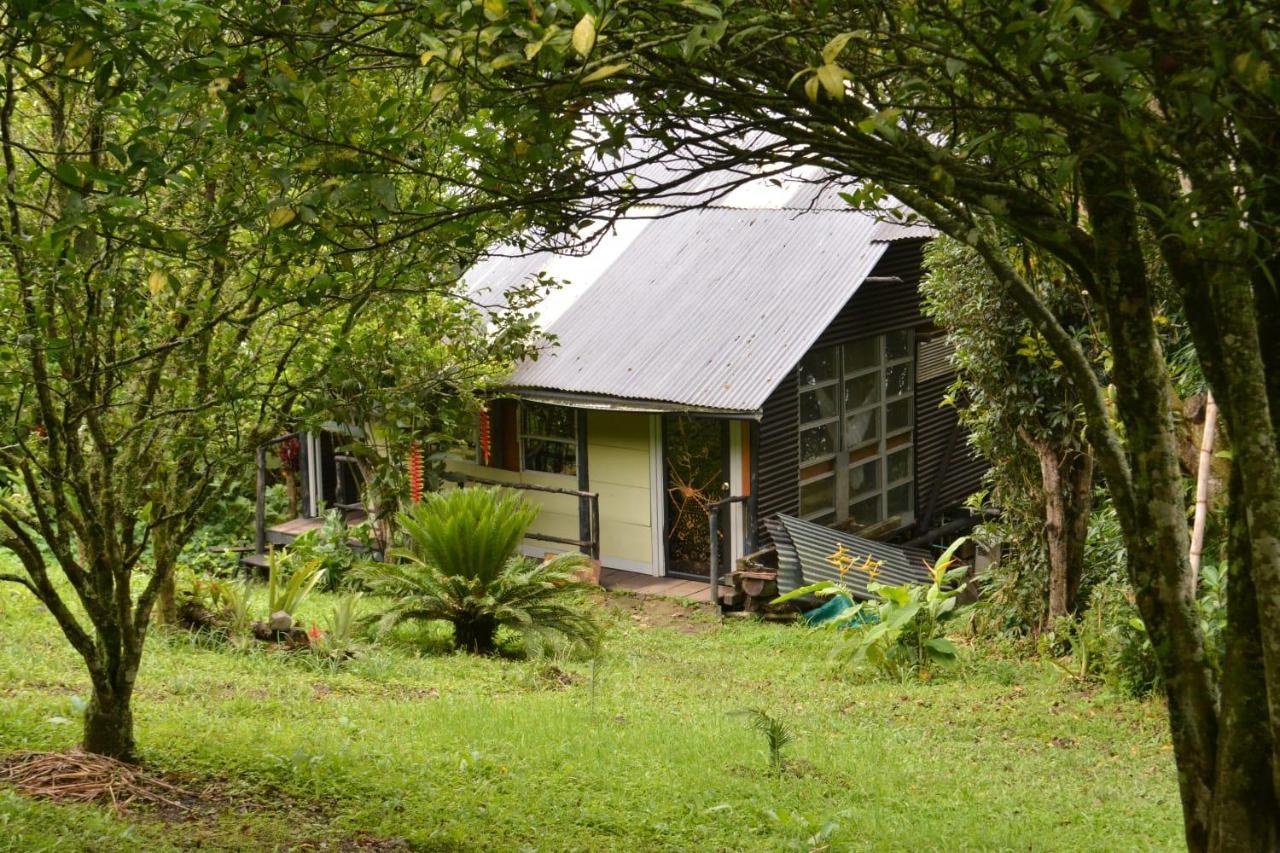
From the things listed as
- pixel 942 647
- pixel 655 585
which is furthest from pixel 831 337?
pixel 942 647

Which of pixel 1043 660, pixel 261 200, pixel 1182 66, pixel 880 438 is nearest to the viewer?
pixel 1182 66

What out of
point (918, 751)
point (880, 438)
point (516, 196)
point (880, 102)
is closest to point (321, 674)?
point (918, 751)

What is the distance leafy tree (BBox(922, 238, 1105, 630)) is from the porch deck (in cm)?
380

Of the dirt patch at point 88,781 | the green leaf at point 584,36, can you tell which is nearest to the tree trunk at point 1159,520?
the green leaf at point 584,36

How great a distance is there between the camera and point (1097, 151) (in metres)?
3.47

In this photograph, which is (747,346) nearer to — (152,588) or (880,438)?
(880,438)

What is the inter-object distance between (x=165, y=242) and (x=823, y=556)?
10761 mm

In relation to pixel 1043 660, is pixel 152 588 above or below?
above

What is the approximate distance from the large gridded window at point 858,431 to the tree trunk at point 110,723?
35.7 ft

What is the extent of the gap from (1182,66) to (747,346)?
11227mm

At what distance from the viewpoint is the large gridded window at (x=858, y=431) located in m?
16.2

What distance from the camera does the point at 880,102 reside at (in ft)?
13.8

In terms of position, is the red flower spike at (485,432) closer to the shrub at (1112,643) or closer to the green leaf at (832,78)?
the shrub at (1112,643)

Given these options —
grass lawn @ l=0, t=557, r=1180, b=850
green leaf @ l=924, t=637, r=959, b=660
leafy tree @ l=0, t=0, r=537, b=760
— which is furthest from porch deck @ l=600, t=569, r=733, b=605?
leafy tree @ l=0, t=0, r=537, b=760
